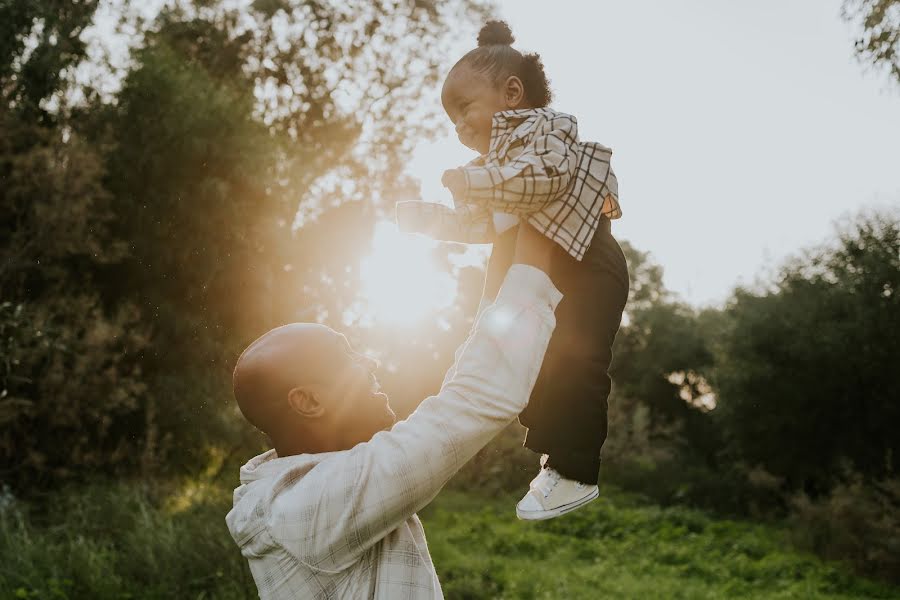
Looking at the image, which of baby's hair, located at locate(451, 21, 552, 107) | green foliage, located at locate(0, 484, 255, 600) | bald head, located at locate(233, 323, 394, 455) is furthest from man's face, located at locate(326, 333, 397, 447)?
green foliage, located at locate(0, 484, 255, 600)

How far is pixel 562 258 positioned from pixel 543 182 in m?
0.17

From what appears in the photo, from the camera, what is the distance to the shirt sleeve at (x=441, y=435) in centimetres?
130

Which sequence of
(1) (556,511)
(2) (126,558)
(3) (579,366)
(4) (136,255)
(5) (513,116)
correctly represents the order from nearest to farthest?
(1) (556,511) → (3) (579,366) → (5) (513,116) → (2) (126,558) → (4) (136,255)

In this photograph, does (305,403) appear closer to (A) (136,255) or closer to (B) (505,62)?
(B) (505,62)

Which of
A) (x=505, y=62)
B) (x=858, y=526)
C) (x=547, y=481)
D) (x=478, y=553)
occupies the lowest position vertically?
(x=478, y=553)

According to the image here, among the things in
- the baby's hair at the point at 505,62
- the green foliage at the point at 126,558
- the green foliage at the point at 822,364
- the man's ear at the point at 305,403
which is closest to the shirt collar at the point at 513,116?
the baby's hair at the point at 505,62

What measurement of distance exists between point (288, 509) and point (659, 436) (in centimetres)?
2796

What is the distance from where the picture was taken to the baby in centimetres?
148

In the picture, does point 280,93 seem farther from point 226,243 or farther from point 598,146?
point 598,146

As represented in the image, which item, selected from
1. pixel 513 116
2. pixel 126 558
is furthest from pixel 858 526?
pixel 513 116

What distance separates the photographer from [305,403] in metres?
1.61

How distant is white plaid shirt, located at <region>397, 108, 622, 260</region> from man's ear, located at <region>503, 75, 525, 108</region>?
0.37ft

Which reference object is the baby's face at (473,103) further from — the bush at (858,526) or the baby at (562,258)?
the bush at (858,526)

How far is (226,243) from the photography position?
→ 12.6 meters
